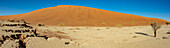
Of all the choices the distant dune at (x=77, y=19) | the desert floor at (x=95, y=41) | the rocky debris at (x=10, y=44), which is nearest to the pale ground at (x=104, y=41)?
the desert floor at (x=95, y=41)

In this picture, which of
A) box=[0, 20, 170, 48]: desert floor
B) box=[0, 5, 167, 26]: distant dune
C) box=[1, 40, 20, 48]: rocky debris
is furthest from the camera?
box=[0, 5, 167, 26]: distant dune

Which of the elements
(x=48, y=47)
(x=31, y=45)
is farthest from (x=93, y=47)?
(x=31, y=45)

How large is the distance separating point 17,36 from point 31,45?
0.70m

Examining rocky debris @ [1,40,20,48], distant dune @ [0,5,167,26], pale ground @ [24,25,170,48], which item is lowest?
pale ground @ [24,25,170,48]

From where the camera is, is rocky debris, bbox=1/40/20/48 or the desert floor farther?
the desert floor

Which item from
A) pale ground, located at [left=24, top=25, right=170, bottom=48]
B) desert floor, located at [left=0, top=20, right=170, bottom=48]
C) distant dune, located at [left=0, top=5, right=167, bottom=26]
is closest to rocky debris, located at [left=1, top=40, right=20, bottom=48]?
desert floor, located at [left=0, top=20, right=170, bottom=48]

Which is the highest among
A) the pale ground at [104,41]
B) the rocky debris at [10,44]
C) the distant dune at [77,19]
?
the distant dune at [77,19]

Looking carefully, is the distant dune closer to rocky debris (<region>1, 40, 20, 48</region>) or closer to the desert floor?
the desert floor

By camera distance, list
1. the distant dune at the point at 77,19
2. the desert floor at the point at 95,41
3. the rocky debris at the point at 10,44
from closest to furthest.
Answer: the rocky debris at the point at 10,44 < the desert floor at the point at 95,41 < the distant dune at the point at 77,19

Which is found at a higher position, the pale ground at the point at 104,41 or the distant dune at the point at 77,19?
the distant dune at the point at 77,19

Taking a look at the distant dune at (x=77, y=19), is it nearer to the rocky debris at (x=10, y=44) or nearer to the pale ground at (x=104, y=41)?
the pale ground at (x=104, y=41)

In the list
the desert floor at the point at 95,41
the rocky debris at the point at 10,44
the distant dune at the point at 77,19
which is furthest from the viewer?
the distant dune at the point at 77,19

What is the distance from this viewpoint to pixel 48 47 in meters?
3.24

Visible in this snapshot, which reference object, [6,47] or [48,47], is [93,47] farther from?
[6,47]
